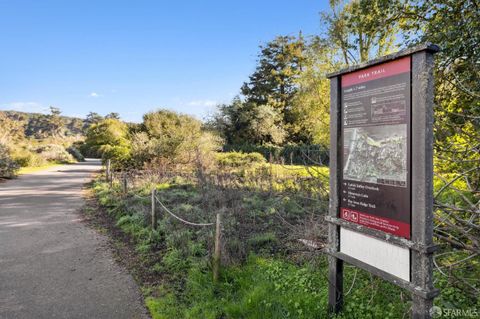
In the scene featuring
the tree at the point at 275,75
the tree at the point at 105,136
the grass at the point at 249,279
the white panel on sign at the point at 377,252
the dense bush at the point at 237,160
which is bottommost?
the grass at the point at 249,279

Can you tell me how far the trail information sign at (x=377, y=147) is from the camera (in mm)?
2436

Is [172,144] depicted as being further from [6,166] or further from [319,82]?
[6,166]

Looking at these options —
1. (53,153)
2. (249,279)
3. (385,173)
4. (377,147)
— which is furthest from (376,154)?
(53,153)

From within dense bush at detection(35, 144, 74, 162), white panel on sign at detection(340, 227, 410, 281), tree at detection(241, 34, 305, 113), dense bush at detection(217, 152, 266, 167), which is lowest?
white panel on sign at detection(340, 227, 410, 281)

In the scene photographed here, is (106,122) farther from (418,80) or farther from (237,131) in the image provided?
(418,80)

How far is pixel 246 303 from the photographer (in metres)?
3.54

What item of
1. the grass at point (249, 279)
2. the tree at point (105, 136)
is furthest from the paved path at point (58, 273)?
the tree at point (105, 136)

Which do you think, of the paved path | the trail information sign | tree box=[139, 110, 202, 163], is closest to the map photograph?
the trail information sign

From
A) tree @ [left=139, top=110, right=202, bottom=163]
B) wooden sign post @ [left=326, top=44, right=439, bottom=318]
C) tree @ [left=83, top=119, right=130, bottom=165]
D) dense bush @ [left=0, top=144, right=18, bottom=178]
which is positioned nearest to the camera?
wooden sign post @ [left=326, top=44, right=439, bottom=318]

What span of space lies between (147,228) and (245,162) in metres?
9.27

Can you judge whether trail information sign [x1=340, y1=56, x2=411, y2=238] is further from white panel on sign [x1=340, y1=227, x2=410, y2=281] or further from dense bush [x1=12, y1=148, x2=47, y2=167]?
dense bush [x1=12, y1=148, x2=47, y2=167]

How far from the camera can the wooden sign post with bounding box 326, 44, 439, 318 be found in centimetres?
229

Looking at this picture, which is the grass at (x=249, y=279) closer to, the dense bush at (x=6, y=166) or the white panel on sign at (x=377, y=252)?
the white panel on sign at (x=377, y=252)

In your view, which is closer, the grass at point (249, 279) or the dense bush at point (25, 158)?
the grass at point (249, 279)
